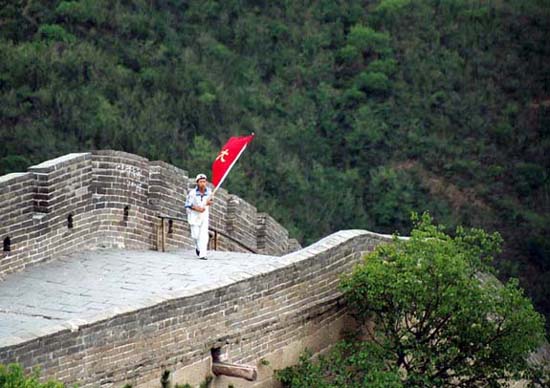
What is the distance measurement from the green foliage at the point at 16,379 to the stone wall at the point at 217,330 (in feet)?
1.57

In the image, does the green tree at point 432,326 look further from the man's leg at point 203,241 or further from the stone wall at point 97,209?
the stone wall at point 97,209

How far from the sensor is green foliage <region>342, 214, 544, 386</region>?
21781 millimetres

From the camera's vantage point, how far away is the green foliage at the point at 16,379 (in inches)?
643

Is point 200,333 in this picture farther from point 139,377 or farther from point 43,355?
point 43,355

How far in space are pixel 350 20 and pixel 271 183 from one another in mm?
8209

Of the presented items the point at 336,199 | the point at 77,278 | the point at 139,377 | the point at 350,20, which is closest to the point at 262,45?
the point at 350,20

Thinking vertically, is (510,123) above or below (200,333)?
below

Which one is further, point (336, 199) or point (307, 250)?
point (336, 199)

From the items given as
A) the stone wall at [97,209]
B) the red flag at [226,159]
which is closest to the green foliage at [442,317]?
the red flag at [226,159]

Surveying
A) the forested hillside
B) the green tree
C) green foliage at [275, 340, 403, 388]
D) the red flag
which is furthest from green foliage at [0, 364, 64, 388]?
the forested hillside

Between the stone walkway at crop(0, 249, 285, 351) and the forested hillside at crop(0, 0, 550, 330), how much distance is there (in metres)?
16.9

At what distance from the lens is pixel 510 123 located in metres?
52.2

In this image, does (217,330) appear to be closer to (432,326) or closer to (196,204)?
(432,326)

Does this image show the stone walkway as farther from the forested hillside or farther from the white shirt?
the forested hillside
